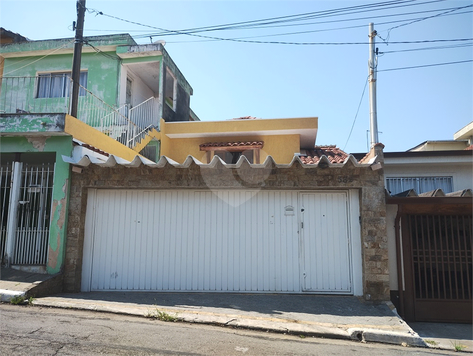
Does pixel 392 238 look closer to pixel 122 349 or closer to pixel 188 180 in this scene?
pixel 188 180

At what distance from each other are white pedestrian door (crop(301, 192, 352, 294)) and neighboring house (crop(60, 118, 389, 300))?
0.02m

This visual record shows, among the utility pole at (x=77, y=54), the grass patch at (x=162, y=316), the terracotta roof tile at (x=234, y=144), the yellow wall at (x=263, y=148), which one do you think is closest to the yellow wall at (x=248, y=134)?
the yellow wall at (x=263, y=148)

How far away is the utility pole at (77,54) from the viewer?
801cm

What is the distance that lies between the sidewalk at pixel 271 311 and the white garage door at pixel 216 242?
1.01ft

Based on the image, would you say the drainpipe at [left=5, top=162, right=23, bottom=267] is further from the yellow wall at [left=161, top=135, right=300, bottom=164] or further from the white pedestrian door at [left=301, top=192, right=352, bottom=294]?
the white pedestrian door at [left=301, top=192, right=352, bottom=294]

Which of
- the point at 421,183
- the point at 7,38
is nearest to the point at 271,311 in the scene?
the point at 421,183

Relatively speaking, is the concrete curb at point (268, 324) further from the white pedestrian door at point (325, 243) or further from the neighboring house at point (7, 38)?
the neighboring house at point (7, 38)

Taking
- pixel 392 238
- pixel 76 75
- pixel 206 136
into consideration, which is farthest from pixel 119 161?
Answer: pixel 392 238

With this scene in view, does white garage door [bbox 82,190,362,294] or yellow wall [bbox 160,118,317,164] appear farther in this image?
yellow wall [bbox 160,118,317,164]

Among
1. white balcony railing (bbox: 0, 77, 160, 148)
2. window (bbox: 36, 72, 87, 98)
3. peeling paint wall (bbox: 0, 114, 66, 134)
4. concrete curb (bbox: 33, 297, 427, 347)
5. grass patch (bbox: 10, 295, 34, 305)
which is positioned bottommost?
concrete curb (bbox: 33, 297, 427, 347)

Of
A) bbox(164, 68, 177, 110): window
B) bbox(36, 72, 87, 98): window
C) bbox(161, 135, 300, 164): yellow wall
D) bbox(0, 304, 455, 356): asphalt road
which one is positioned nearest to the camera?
bbox(0, 304, 455, 356): asphalt road

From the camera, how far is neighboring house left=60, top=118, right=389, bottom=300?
22.8ft

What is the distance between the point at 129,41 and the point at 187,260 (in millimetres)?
8202

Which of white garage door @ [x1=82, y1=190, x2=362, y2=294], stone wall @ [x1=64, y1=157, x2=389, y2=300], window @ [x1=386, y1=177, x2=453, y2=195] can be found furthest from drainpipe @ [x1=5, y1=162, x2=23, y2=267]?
window @ [x1=386, y1=177, x2=453, y2=195]
